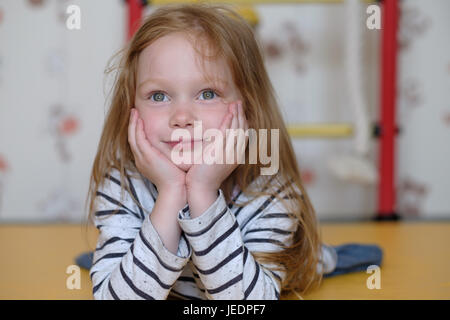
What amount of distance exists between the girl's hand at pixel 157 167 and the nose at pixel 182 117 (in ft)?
0.12

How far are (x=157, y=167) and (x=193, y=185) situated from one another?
0.05 m

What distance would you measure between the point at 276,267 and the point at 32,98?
3.60 ft

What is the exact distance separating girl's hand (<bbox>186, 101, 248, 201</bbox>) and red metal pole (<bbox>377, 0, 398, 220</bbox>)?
0.87 m

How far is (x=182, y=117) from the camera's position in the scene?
0.64m

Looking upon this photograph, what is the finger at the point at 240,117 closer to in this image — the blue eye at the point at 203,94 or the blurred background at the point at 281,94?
the blue eye at the point at 203,94

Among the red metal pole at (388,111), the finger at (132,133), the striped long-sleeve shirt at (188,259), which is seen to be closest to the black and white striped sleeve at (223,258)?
the striped long-sleeve shirt at (188,259)

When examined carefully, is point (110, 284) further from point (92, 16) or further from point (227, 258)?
point (92, 16)

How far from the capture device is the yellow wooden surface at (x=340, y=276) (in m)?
0.77

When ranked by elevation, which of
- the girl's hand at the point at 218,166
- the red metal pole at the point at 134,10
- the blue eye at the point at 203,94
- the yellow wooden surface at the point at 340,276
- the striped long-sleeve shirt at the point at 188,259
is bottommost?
the yellow wooden surface at the point at 340,276

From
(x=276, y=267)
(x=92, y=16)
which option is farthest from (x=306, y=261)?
(x=92, y=16)

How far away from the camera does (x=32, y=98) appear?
1.56 metres

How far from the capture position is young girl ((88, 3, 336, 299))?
0.61m

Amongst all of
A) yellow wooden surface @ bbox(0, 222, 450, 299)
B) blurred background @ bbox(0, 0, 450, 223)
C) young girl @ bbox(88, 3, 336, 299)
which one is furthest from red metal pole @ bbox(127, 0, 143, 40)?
young girl @ bbox(88, 3, 336, 299)

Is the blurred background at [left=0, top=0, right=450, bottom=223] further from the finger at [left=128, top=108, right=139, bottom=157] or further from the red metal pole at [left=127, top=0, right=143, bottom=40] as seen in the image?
the finger at [left=128, top=108, right=139, bottom=157]
